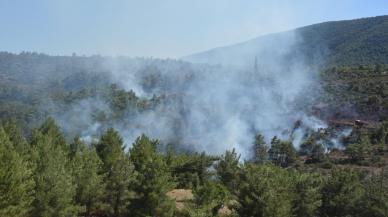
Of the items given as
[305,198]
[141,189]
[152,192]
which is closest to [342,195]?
[305,198]

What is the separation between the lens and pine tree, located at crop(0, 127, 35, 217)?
23.9 meters

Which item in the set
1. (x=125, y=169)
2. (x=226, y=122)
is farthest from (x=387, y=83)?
(x=125, y=169)

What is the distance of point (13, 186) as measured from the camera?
24.2 meters

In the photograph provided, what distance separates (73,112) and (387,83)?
280 feet

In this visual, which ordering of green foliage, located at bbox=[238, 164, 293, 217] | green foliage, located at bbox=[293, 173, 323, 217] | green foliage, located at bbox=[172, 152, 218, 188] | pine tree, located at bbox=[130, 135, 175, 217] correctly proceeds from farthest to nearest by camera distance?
green foliage, located at bbox=[172, 152, 218, 188] → pine tree, located at bbox=[130, 135, 175, 217] → green foliage, located at bbox=[293, 173, 323, 217] → green foliage, located at bbox=[238, 164, 293, 217]

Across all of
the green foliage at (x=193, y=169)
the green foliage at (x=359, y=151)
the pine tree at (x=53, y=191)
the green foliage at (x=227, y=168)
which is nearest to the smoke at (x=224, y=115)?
the green foliage at (x=359, y=151)

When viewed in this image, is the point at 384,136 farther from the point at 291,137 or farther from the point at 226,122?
the point at 226,122

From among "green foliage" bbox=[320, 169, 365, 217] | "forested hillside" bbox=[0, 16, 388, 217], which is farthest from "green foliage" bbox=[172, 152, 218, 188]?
"green foliage" bbox=[320, 169, 365, 217]

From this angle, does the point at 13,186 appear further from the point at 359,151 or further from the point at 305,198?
the point at 359,151

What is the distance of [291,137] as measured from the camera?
299 ft

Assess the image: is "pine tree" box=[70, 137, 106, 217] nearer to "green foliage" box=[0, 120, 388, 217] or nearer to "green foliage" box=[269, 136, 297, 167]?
"green foliage" box=[0, 120, 388, 217]

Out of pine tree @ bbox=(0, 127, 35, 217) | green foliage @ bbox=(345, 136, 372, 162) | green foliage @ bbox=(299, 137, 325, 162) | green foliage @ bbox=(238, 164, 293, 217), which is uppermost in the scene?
pine tree @ bbox=(0, 127, 35, 217)

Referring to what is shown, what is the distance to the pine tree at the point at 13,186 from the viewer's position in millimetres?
23891

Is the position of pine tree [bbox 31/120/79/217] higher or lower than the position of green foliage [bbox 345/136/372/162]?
higher
